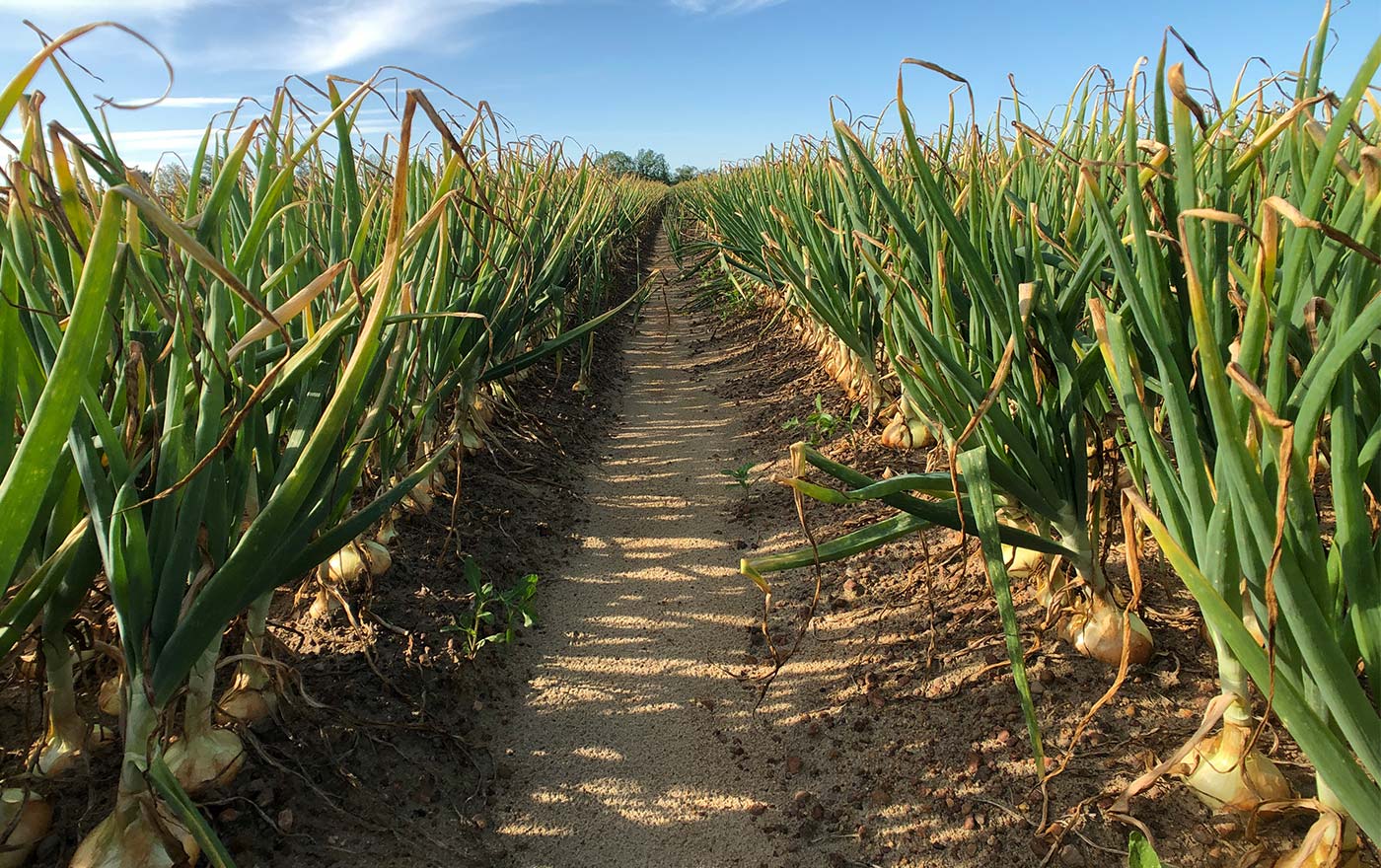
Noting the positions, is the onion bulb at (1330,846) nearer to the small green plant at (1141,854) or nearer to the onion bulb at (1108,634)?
the small green plant at (1141,854)

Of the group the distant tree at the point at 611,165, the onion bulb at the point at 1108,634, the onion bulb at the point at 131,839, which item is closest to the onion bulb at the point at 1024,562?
the onion bulb at the point at 1108,634

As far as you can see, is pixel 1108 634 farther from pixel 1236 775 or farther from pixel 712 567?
pixel 712 567

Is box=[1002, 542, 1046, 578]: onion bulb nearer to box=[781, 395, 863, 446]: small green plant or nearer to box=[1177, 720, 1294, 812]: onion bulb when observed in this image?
box=[1177, 720, 1294, 812]: onion bulb

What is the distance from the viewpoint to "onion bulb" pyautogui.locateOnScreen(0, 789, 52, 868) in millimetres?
1006

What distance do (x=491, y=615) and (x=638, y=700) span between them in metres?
0.37

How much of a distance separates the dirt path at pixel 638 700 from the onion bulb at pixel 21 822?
64 cm

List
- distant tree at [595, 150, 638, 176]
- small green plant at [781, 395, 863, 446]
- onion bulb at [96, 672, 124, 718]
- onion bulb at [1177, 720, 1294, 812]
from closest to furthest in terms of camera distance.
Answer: onion bulb at [1177, 720, 1294, 812] → onion bulb at [96, 672, 124, 718] → small green plant at [781, 395, 863, 446] → distant tree at [595, 150, 638, 176]

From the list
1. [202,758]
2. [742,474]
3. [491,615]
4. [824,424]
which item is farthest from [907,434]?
[202,758]

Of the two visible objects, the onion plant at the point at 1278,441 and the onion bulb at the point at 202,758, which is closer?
the onion plant at the point at 1278,441

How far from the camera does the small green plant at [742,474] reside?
2.70m

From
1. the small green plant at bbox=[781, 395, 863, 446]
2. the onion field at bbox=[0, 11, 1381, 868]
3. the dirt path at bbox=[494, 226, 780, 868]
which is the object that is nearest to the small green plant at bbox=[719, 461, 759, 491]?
the dirt path at bbox=[494, 226, 780, 868]

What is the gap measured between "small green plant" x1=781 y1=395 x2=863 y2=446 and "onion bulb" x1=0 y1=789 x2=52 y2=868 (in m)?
2.33

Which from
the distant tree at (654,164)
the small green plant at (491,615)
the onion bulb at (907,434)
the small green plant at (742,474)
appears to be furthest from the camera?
the distant tree at (654,164)

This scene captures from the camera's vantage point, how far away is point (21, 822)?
1028 millimetres
